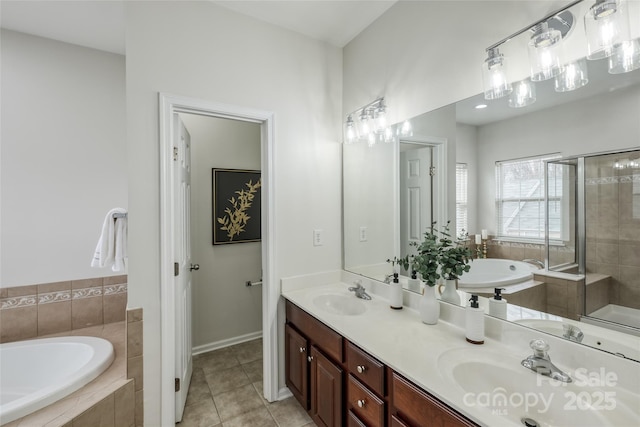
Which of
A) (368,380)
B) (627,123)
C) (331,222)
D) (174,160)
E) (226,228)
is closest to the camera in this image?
(627,123)

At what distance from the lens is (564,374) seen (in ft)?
3.14

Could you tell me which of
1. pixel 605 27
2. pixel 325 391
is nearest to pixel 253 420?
pixel 325 391

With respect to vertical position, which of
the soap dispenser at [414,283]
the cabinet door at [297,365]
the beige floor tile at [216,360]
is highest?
the soap dispenser at [414,283]

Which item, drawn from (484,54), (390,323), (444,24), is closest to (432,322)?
(390,323)

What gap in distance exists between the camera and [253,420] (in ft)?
6.03

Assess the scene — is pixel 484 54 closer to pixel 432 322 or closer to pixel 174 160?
pixel 432 322

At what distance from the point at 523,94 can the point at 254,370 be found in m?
2.70

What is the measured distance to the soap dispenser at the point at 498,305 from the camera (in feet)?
4.07

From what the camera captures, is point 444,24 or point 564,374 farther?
point 444,24

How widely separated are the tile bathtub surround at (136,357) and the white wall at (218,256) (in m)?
1.09

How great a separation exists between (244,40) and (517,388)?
7.90 feet

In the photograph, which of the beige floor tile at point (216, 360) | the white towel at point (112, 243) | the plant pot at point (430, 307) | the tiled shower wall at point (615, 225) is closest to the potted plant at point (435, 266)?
the plant pot at point (430, 307)

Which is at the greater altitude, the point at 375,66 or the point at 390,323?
the point at 375,66

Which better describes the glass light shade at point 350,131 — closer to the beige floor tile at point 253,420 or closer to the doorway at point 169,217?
the doorway at point 169,217
